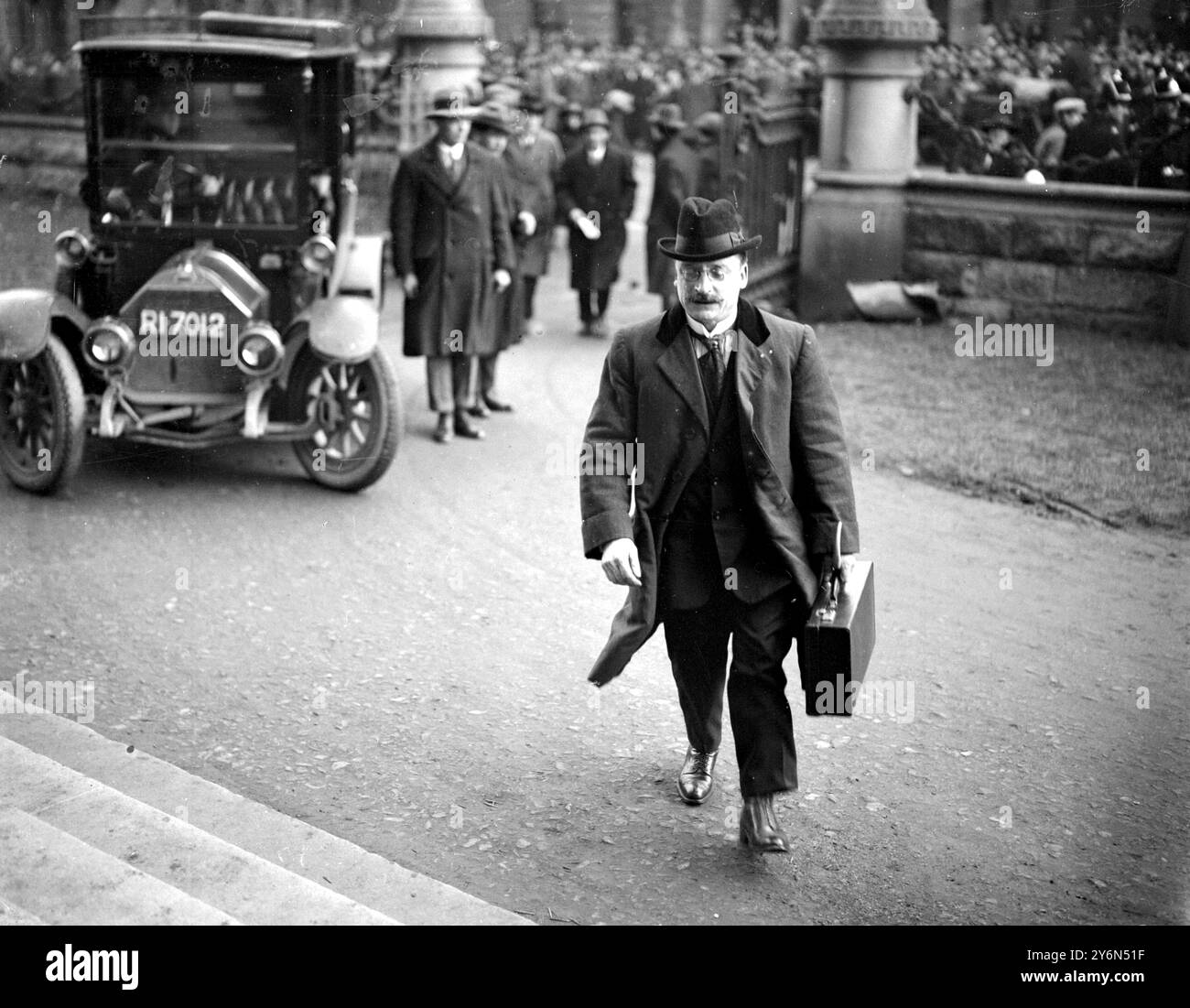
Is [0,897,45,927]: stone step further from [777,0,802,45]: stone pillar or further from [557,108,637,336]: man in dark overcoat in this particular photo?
[777,0,802,45]: stone pillar

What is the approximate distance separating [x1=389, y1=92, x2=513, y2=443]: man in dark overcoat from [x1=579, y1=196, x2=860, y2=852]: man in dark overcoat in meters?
4.93

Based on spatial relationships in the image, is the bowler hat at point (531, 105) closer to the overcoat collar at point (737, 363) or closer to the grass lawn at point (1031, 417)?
the grass lawn at point (1031, 417)

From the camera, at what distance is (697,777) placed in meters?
4.93

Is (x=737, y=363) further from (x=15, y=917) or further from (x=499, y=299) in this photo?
(x=499, y=299)

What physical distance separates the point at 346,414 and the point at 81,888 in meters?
4.64

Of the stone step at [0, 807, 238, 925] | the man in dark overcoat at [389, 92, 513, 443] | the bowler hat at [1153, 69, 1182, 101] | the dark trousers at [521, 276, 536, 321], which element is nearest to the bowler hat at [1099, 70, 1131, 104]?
the bowler hat at [1153, 69, 1182, 101]

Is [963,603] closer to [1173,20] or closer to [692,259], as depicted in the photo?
[692,259]

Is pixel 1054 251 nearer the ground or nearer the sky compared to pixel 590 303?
nearer the sky

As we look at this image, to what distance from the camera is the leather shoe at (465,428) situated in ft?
31.2

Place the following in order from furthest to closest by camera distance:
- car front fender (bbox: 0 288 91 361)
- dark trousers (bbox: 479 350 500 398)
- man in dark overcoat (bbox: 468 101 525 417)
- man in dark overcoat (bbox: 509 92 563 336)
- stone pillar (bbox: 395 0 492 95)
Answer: stone pillar (bbox: 395 0 492 95), man in dark overcoat (bbox: 509 92 563 336), dark trousers (bbox: 479 350 500 398), man in dark overcoat (bbox: 468 101 525 417), car front fender (bbox: 0 288 91 361)

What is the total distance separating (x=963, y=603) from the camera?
6758 mm

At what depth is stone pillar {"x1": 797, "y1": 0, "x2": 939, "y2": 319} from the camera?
1281 cm

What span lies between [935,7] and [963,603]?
21312 mm

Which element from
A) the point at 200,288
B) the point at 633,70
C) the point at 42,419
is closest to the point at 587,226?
the point at 200,288
